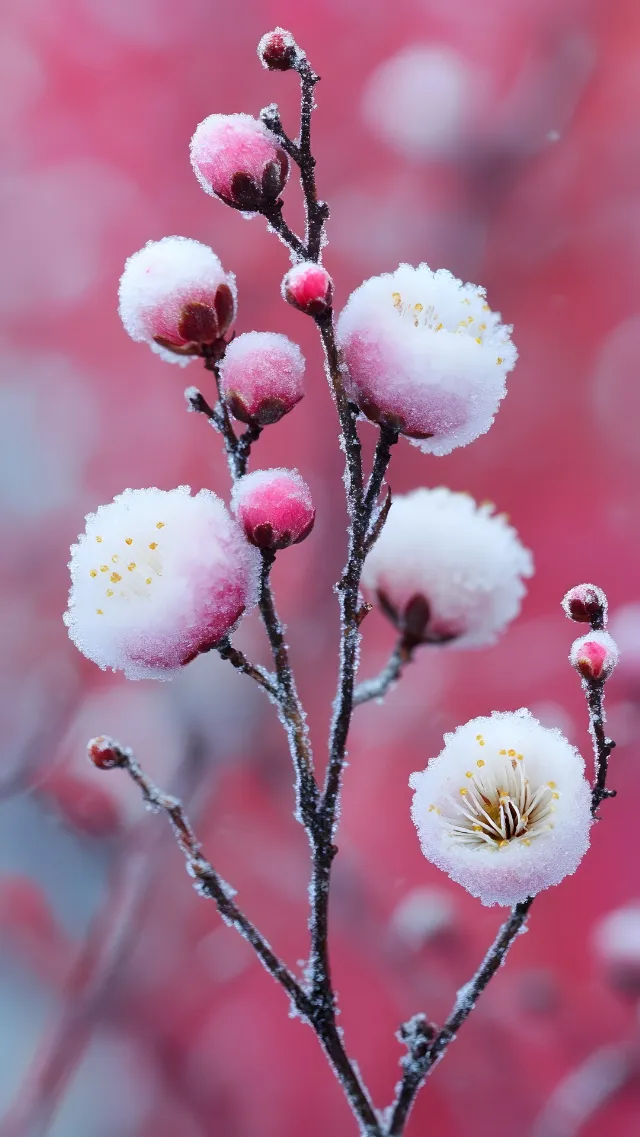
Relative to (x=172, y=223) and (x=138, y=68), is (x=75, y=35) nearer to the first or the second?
(x=138, y=68)

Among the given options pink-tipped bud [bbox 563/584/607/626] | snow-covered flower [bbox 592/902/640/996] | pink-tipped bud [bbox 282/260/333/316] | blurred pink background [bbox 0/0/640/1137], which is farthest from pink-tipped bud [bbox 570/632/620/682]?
blurred pink background [bbox 0/0/640/1137]

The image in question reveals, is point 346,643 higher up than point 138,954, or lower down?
lower down

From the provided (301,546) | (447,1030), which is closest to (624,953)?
(447,1030)

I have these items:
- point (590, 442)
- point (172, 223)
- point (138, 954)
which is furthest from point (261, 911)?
point (172, 223)

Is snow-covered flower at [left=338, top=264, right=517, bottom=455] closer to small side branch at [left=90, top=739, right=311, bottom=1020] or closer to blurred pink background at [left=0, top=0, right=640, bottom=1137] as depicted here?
small side branch at [left=90, top=739, right=311, bottom=1020]

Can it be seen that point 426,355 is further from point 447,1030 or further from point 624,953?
point 624,953

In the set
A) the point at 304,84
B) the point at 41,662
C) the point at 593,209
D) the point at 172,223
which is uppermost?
the point at 172,223
